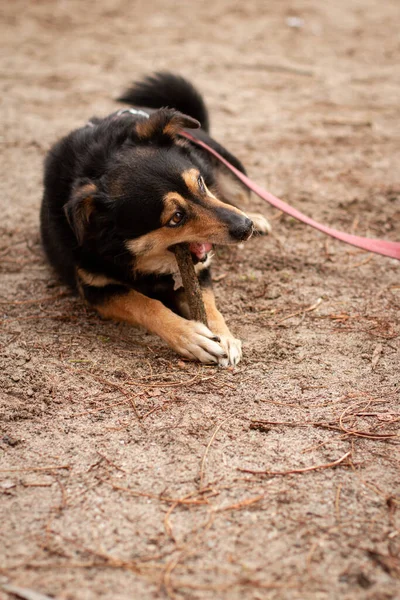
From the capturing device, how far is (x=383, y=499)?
211 centimetres

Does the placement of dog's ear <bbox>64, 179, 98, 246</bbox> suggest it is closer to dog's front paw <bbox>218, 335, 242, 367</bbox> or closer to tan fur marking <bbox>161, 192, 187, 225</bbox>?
tan fur marking <bbox>161, 192, 187, 225</bbox>

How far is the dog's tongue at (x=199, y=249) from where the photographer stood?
3.14 meters

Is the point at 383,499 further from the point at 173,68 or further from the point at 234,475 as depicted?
the point at 173,68

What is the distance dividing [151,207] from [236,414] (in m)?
1.05

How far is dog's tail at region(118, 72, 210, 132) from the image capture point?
4395 mm

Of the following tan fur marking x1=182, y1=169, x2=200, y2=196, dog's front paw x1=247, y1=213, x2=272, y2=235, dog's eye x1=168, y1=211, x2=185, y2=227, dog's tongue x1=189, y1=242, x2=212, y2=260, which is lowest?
dog's front paw x1=247, y1=213, x2=272, y2=235

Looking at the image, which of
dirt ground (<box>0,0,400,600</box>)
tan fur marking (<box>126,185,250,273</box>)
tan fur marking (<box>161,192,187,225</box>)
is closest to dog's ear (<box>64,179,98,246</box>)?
tan fur marking (<box>126,185,250,273</box>)

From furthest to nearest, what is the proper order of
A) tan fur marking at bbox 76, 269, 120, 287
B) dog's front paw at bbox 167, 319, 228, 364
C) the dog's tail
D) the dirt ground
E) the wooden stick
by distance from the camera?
1. the dog's tail
2. tan fur marking at bbox 76, 269, 120, 287
3. the wooden stick
4. dog's front paw at bbox 167, 319, 228, 364
5. the dirt ground

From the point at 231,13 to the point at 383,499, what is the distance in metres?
8.83

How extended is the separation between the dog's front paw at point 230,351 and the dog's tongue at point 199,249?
47 centimetres

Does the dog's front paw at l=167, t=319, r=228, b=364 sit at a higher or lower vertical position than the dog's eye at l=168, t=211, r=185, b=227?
lower

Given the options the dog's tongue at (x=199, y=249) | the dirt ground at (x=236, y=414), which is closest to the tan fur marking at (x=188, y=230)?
the dog's tongue at (x=199, y=249)

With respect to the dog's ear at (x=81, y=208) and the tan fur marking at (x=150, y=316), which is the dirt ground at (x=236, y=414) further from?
the dog's ear at (x=81, y=208)

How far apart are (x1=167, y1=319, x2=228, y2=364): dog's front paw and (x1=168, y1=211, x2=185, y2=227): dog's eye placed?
51cm
